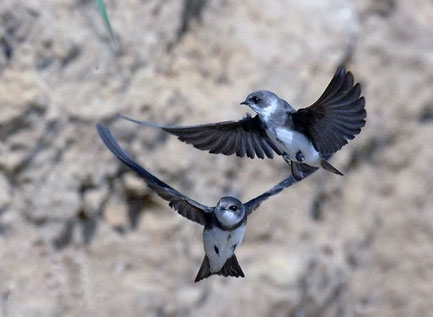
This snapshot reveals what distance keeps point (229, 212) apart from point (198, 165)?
39.1 inches

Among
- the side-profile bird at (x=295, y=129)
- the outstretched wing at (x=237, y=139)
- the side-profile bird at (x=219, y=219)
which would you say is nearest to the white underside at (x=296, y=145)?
the side-profile bird at (x=295, y=129)

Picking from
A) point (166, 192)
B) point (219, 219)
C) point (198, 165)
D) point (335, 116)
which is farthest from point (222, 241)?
point (198, 165)

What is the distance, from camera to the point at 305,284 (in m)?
2.96

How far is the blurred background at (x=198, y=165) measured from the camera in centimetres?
255

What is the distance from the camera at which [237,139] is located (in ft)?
5.77

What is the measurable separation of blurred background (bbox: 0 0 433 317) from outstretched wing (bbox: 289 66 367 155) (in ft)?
3.59

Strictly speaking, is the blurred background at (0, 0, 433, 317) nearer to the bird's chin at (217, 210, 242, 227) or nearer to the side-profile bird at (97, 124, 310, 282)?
the side-profile bird at (97, 124, 310, 282)

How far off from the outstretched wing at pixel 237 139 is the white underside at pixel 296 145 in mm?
104

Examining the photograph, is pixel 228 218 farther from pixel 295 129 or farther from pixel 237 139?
pixel 295 129

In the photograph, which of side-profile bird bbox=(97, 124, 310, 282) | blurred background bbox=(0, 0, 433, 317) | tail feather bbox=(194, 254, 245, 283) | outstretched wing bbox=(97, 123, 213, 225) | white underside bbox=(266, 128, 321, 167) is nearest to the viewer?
white underside bbox=(266, 128, 321, 167)

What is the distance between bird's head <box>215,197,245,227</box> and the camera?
5.92ft

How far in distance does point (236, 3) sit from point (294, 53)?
22cm

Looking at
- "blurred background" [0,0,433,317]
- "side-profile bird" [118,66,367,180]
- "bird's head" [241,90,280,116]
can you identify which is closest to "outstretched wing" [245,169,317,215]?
"side-profile bird" [118,66,367,180]

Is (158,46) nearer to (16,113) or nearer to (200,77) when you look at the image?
(200,77)
